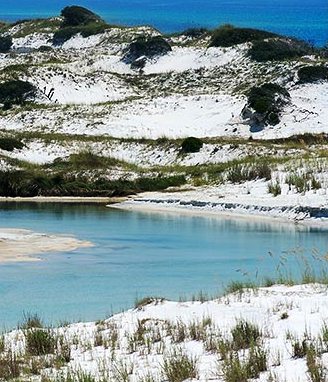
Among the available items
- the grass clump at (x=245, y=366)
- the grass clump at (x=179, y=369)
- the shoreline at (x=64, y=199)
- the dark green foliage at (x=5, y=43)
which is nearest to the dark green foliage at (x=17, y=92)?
the shoreline at (x=64, y=199)

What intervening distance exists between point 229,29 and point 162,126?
18913 mm

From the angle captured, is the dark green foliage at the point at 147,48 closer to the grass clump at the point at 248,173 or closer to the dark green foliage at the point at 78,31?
the dark green foliage at the point at 78,31

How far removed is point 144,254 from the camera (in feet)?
65.9

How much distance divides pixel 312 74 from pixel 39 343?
37773mm

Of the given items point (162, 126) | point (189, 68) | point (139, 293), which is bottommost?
point (139, 293)

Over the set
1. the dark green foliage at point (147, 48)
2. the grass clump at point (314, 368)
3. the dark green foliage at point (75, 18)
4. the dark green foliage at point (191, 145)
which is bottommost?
the grass clump at point (314, 368)

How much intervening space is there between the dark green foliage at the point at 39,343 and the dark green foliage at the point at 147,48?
168ft

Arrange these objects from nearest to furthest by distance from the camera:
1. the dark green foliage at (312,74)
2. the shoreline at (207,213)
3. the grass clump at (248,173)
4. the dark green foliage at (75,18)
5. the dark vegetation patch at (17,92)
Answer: the shoreline at (207,213) → the grass clump at (248,173) → the dark green foliage at (312,74) → the dark vegetation patch at (17,92) → the dark green foliage at (75,18)

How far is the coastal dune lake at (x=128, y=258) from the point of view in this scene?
14859 millimetres

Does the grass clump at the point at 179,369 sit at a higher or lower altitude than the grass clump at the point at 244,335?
lower

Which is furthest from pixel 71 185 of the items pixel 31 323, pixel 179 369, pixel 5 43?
pixel 5 43

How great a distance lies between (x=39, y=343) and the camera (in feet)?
34.5

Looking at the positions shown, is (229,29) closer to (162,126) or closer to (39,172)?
(162,126)

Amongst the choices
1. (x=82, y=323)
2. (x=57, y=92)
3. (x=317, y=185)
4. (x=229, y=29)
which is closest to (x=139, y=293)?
(x=82, y=323)
